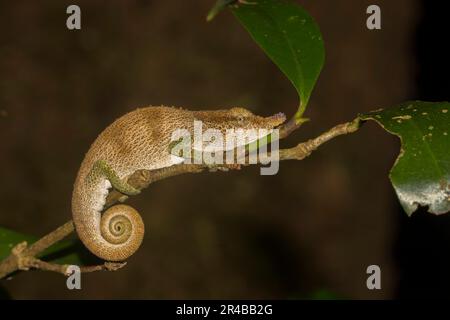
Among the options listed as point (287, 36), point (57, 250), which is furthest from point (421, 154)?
point (57, 250)

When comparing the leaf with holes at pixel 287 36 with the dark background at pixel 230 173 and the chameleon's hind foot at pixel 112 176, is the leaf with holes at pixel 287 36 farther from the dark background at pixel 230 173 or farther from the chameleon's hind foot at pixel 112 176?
the dark background at pixel 230 173

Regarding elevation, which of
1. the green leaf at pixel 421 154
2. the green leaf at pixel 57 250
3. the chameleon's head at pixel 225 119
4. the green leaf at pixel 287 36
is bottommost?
the green leaf at pixel 57 250

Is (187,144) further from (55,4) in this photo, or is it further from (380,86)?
(380,86)

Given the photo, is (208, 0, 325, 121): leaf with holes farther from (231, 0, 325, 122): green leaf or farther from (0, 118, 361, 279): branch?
(0, 118, 361, 279): branch

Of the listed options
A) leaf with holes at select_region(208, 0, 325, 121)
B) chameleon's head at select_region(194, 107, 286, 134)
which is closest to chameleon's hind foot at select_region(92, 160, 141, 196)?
chameleon's head at select_region(194, 107, 286, 134)

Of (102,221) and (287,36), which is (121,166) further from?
(287,36)

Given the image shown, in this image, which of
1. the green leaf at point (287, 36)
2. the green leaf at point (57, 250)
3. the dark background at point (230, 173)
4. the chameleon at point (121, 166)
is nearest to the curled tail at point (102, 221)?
the chameleon at point (121, 166)
